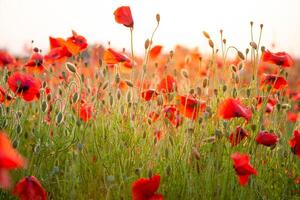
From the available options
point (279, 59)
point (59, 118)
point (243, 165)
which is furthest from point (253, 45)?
point (59, 118)

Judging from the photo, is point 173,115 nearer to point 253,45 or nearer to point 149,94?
point 149,94

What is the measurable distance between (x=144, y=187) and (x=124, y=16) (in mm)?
929

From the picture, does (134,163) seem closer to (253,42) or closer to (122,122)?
(122,122)

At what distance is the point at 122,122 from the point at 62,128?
29 centimetres

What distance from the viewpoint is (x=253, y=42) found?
2309mm

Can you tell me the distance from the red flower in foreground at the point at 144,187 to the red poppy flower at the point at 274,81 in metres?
0.97

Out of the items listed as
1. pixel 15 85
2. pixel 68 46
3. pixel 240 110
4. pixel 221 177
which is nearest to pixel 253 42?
pixel 240 110

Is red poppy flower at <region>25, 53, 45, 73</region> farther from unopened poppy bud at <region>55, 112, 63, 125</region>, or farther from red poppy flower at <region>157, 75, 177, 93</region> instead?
red poppy flower at <region>157, 75, 177, 93</region>

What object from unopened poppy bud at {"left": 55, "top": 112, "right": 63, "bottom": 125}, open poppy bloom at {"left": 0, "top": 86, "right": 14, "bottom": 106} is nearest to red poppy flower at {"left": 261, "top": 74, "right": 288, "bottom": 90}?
unopened poppy bud at {"left": 55, "top": 112, "right": 63, "bottom": 125}

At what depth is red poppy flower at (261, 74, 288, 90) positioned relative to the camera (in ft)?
7.79

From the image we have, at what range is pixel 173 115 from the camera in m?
2.20

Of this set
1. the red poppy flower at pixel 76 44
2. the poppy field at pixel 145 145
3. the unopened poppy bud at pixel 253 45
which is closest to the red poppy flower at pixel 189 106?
the poppy field at pixel 145 145

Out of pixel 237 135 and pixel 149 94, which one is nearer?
pixel 237 135

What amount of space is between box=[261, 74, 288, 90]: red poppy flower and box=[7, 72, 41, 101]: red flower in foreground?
43.5 inches
